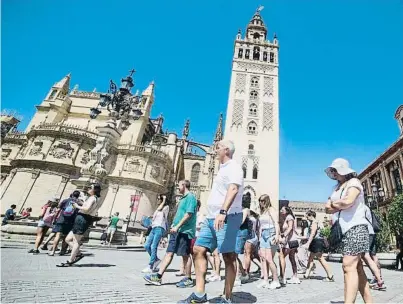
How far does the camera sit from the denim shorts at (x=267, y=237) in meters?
4.80

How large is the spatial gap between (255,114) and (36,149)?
Result: 1075 inches

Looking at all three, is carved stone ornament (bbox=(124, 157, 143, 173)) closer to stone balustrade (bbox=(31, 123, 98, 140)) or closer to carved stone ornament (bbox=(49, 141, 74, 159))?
stone balustrade (bbox=(31, 123, 98, 140))

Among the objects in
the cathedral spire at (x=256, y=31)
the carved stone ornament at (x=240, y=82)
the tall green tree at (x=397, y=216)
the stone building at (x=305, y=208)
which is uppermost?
the cathedral spire at (x=256, y=31)

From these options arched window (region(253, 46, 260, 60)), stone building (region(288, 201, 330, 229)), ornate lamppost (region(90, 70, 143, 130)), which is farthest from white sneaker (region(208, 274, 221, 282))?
stone building (region(288, 201, 330, 229))

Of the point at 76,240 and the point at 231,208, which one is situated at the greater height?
the point at 231,208

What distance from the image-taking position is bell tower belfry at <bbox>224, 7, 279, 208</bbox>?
29797 mm

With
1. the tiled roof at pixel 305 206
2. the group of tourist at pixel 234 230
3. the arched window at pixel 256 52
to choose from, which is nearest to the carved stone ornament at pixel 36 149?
the group of tourist at pixel 234 230

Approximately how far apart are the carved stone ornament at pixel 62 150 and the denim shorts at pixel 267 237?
1103 inches

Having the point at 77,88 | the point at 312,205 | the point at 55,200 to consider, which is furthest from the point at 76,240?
the point at 312,205

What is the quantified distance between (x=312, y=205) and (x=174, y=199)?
90.7 feet

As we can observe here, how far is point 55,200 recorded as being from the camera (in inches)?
298

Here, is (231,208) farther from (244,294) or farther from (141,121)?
(141,121)

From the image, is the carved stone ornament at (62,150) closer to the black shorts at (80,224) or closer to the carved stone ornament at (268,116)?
the carved stone ornament at (268,116)

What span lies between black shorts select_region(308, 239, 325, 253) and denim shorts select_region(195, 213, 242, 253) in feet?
12.1
